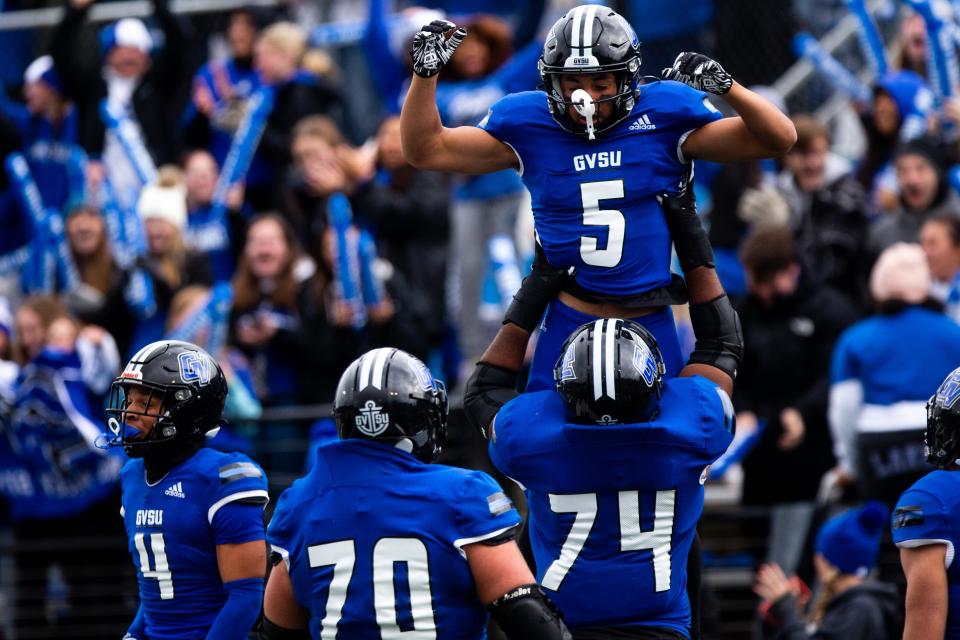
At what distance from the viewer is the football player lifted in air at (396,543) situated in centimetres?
475

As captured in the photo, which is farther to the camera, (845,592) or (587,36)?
(845,592)

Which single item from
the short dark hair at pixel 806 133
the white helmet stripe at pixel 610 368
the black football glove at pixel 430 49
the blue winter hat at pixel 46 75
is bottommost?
the white helmet stripe at pixel 610 368

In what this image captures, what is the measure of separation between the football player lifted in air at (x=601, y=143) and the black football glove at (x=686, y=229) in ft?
0.16

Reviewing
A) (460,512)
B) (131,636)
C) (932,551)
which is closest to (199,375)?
(131,636)

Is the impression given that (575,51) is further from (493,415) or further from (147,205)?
(147,205)

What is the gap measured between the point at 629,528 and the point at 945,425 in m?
1.03

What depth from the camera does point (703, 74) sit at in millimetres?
5605

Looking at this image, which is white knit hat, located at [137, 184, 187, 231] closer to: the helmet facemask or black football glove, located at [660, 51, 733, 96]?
the helmet facemask

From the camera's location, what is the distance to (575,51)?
18.4 feet

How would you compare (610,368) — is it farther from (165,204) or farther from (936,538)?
(165,204)

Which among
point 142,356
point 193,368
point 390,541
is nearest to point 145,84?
point 142,356

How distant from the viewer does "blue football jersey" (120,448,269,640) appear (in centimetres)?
559

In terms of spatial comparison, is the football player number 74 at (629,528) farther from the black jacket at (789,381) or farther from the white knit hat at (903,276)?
the black jacket at (789,381)

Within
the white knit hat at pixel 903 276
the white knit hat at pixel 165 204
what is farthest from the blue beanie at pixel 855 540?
the white knit hat at pixel 165 204
